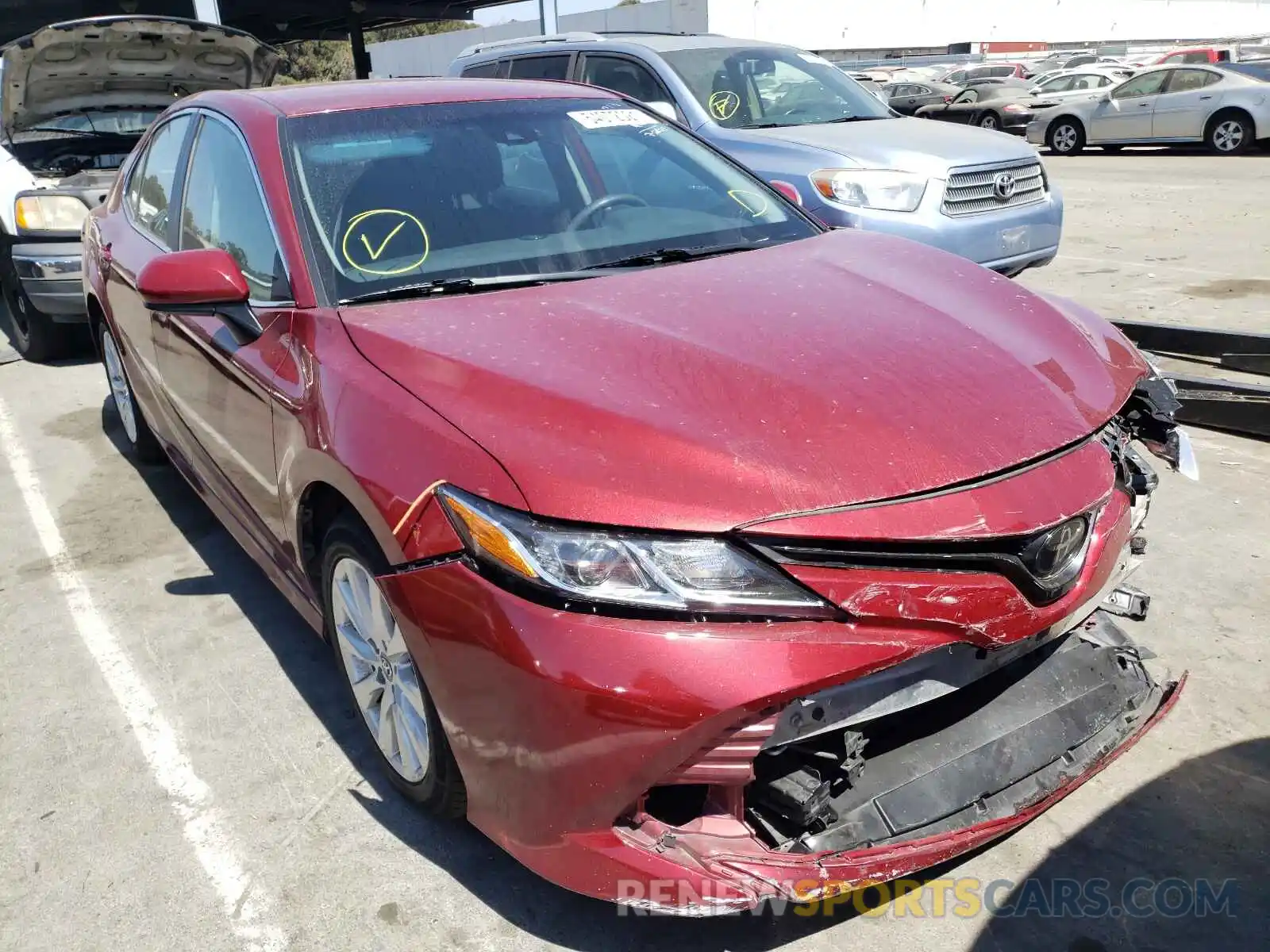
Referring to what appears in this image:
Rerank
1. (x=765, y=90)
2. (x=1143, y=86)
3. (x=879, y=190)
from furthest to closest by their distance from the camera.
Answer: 1. (x=1143, y=86)
2. (x=765, y=90)
3. (x=879, y=190)

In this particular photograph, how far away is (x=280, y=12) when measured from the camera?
1000 inches

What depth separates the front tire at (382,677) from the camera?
7.60 feet

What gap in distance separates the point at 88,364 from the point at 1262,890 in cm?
700

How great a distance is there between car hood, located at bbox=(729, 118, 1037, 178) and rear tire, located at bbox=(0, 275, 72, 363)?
181 inches

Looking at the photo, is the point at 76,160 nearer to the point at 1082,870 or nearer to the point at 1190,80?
the point at 1082,870

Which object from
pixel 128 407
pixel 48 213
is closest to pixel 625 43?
pixel 48 213

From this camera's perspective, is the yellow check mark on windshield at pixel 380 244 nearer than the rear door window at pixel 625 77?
Yes

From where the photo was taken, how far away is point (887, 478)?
1984 millimetres

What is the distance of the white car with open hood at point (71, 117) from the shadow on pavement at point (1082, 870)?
4.81m

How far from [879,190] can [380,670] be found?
479 centimetres

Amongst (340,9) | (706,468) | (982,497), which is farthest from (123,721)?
(340,9)

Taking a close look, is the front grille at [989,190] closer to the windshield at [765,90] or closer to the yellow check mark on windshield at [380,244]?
the windshield at [765,90]

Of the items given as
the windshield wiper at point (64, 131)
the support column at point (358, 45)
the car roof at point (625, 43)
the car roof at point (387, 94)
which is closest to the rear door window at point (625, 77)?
the car roof at point (625, 43)

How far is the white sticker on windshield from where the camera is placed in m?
3.58
